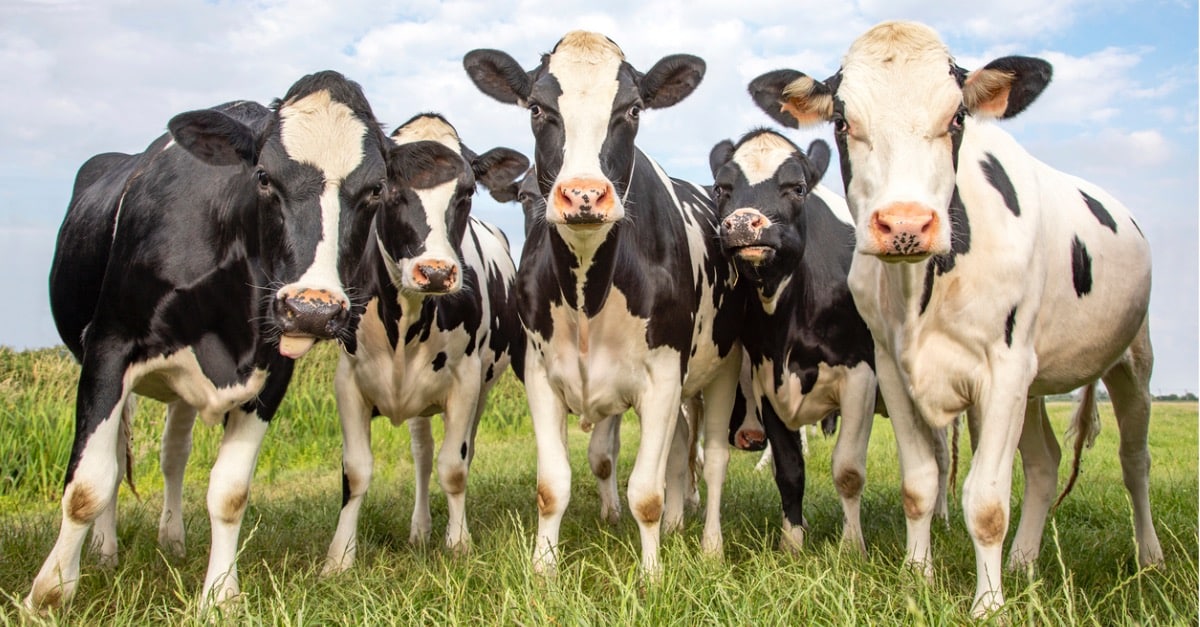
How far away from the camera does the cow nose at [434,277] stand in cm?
535

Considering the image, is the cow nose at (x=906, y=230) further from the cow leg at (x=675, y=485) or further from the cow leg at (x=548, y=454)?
the cow leg at (x=675, y=485)

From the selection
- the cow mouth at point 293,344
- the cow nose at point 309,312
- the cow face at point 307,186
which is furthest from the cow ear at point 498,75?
the cow mouth at point 293,344

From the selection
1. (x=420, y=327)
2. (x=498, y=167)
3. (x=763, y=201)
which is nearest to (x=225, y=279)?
(x=420, y=327)

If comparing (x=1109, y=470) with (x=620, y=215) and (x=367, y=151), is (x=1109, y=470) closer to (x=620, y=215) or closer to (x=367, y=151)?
(x=620, y=215)

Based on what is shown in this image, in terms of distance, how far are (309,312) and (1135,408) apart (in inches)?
206

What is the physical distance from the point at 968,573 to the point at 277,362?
3709 mm

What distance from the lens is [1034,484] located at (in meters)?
6.03

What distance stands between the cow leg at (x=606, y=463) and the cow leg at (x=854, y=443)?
1.93 m

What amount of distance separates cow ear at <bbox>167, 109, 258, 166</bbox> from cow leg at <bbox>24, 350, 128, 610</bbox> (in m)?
1.13

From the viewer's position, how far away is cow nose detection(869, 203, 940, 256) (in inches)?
152

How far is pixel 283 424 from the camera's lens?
12.3m

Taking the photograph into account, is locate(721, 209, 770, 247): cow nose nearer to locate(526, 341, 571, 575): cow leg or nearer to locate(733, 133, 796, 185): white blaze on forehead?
locate(733, 133, 796, 185): white blaze on forehead

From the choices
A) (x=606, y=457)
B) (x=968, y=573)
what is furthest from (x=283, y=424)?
(x=968, y=573)

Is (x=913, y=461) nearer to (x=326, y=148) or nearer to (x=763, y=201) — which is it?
(x=763, y=201)
